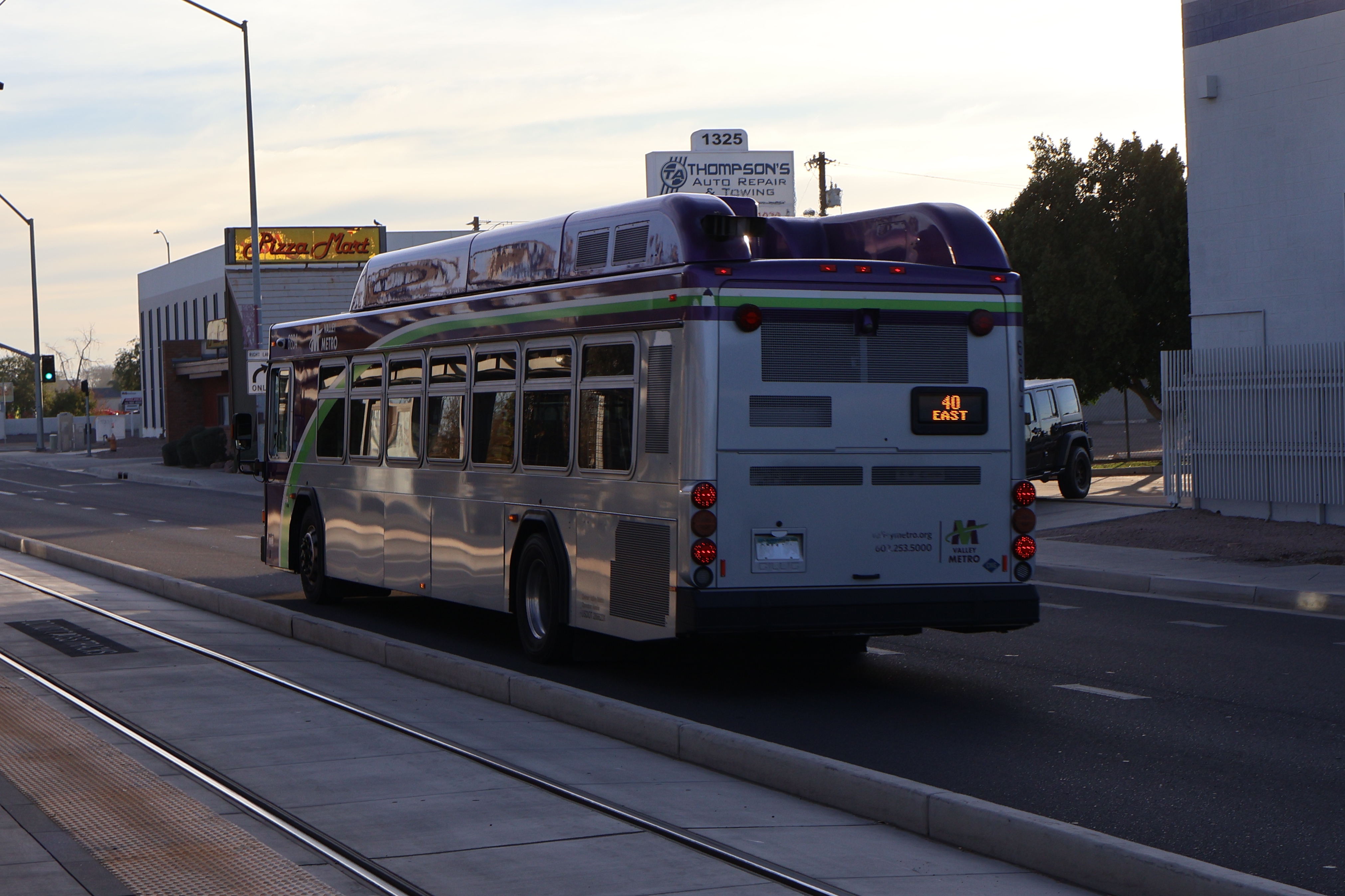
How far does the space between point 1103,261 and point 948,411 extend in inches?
1141

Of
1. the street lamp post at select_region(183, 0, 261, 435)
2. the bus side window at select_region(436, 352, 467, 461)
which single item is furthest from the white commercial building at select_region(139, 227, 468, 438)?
the bus side window at select_region(436, 352, 467, 461)

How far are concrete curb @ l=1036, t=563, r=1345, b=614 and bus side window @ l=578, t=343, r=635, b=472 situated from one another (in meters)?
7.75

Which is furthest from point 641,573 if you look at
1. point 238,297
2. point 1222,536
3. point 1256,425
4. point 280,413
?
point 238,297

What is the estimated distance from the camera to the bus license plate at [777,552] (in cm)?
963

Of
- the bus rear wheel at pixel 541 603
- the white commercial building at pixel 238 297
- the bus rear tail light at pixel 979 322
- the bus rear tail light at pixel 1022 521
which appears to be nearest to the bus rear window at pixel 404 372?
the bus rear wheel at pixel 541 603

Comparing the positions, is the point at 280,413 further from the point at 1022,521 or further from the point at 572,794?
the point at 572,794

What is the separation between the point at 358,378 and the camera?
14.1 meters

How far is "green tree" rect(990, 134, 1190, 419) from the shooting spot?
36844 mm

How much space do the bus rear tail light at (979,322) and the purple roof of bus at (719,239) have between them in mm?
315

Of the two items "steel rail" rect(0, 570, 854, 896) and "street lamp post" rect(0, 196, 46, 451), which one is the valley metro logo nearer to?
"steel rail" rect(0, 570, 854, 896)

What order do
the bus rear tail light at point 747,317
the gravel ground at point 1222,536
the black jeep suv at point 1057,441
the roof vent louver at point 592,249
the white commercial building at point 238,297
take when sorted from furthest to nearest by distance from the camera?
the white commercial building at point 238,297 < the black jeep suv at point 1057,441 < the gravel ground at point 1222,536 < the roof vent louver at point 592,249 < the bus rear tail light at point 747,317

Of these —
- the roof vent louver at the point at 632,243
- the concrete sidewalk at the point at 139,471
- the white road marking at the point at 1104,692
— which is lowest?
the white road marking at the point at 1104,692

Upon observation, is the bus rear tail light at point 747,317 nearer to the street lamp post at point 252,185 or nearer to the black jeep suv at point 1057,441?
the black jeep suv at point 1057,441

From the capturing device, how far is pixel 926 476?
10023 millimetres
